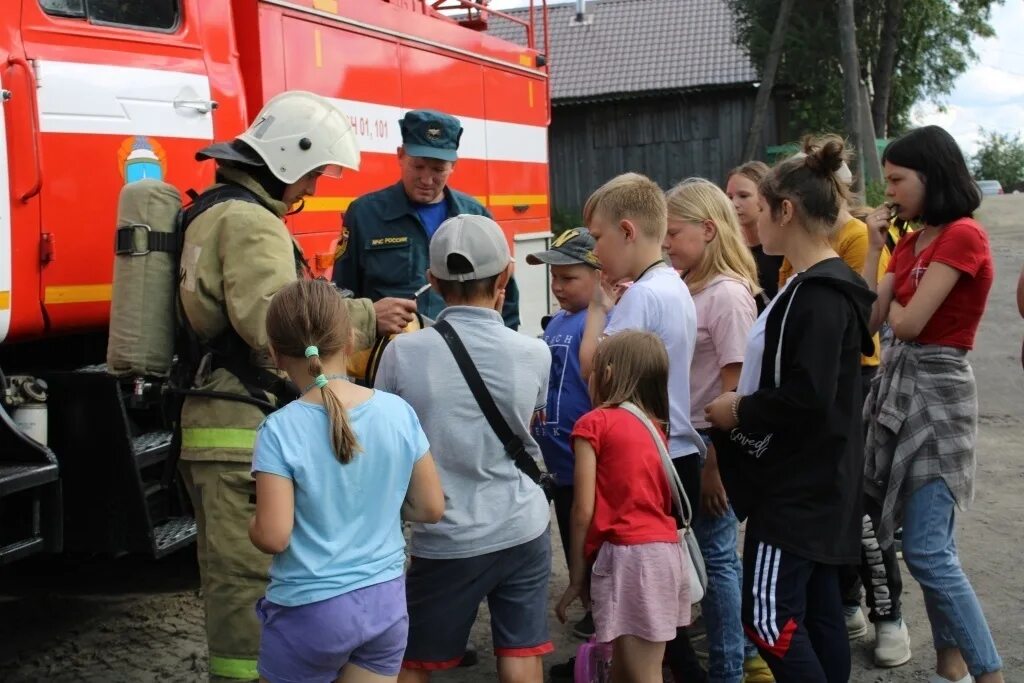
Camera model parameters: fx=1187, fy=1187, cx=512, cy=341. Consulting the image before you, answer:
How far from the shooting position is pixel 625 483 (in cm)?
354

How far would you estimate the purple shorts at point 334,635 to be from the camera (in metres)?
2.75

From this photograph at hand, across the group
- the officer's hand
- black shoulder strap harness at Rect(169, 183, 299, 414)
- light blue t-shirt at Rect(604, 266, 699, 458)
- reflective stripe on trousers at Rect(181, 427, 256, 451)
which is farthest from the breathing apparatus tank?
light blue t-shirt at Rect(604, 266, 699, 458)

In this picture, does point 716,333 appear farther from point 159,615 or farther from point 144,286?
point 159,615

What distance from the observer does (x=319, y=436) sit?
2754 millimetres

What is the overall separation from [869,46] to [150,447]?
27.6 meters

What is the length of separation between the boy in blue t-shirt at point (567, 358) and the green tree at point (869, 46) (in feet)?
82.4

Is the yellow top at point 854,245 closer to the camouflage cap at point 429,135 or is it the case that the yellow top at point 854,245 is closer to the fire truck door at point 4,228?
the camouflage cap at point 429,135

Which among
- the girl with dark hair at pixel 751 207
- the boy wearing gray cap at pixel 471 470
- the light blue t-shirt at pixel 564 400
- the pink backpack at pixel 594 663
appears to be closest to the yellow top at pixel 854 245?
the girl with dark hair at pixel 751 207

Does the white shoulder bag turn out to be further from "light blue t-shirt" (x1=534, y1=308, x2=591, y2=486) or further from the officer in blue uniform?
the officer in blue uniform

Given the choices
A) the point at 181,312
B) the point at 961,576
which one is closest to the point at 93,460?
the point at 181,312

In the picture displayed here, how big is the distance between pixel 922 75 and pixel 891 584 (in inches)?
1180

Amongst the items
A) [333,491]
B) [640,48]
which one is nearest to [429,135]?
[333,491]

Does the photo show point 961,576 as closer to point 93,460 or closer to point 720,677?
point 720,677

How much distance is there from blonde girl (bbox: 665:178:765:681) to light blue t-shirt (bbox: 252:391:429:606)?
1.45 metres
